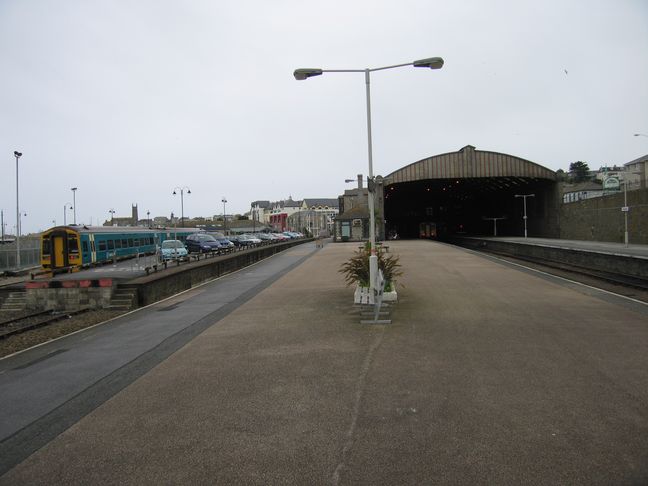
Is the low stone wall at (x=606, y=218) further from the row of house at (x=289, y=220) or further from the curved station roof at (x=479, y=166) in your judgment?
the row of house at (x=289, y=220)

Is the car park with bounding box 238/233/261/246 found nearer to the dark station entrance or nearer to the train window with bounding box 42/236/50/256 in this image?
the dark station entrance

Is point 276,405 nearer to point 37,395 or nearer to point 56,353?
point 37,395

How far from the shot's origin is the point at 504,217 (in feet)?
228

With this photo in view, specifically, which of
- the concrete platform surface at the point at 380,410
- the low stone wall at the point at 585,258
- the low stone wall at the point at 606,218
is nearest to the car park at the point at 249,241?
the low stone wall at the point at 585,258

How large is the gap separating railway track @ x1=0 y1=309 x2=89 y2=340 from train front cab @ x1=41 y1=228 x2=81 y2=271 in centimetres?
1111

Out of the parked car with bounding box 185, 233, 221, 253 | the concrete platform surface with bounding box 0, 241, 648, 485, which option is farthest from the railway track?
the parked car with bounding box 185, 233, 221, 253

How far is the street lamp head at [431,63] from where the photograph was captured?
37.7ft

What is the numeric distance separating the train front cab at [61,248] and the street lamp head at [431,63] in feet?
77.3

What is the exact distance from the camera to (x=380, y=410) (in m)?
5.34

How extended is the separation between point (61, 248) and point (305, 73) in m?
22.4

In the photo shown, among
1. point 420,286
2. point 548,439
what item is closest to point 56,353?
point 548,439

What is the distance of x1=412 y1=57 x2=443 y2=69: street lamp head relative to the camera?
11484mm

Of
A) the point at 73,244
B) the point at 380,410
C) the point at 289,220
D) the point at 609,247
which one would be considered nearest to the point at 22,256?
the point at 73,244

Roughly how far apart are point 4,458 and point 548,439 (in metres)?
5.39
